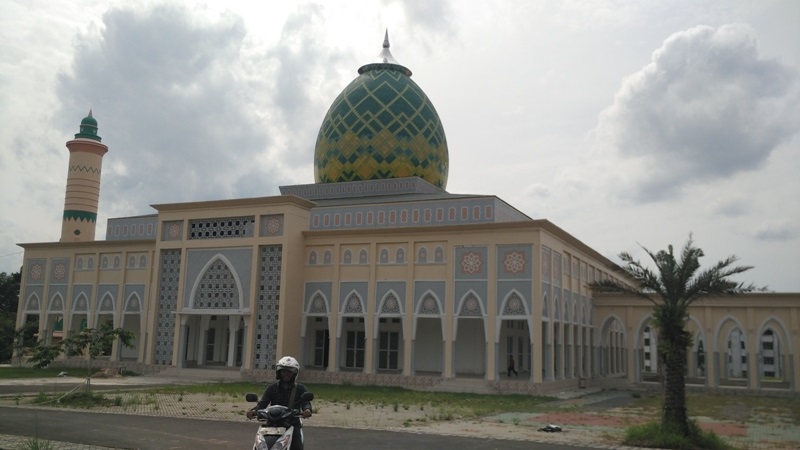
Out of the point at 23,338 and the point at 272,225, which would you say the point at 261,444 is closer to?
the point at 272,225

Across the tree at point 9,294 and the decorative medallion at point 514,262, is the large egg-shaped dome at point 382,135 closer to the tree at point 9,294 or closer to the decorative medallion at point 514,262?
the decorative medallion at point 514,262

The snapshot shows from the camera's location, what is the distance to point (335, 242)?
2681 centimetres

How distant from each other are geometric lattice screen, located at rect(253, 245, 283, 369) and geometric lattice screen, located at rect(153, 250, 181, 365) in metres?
3.90

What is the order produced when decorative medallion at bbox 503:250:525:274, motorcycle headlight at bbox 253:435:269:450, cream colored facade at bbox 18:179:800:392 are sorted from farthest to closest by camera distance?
cream colored facade at bbox 18:179:800:392 < decorative medallion at bbox 503:250:525:274 < motorcycle headlight at bbox 253:435:269:450

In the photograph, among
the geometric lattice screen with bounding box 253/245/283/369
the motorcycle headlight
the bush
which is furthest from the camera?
the geometric lattice screen with bounding box 253/245/283/369

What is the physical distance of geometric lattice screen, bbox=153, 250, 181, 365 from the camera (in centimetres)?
2758

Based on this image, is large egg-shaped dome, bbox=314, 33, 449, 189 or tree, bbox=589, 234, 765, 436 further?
large egg-shaped dome, bbox=314, 33, 449, 189

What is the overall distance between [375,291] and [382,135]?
354 inches

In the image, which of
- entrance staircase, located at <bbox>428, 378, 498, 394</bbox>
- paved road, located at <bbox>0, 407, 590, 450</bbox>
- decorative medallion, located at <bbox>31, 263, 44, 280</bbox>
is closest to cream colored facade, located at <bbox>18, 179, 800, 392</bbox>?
entrance staircase, located at <bbox>428, 378, 498, 394</bbox>

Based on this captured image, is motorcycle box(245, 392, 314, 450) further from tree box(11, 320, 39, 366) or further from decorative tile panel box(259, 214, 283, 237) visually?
tree box(11, 320, 39, 366)

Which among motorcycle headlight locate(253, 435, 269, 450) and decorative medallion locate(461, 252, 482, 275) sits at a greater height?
decorative medallion locate(461, 252, 482, 275)

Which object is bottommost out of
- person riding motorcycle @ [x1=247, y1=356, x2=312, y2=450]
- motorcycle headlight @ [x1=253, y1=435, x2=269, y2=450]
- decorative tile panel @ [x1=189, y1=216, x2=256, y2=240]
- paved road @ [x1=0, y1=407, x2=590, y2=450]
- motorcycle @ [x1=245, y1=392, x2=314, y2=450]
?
paved road @ [x1=0, y1=407, x2=590, y2=450]

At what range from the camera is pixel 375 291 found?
25781 millimetres

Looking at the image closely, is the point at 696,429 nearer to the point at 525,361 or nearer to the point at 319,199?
the point at 525,361
